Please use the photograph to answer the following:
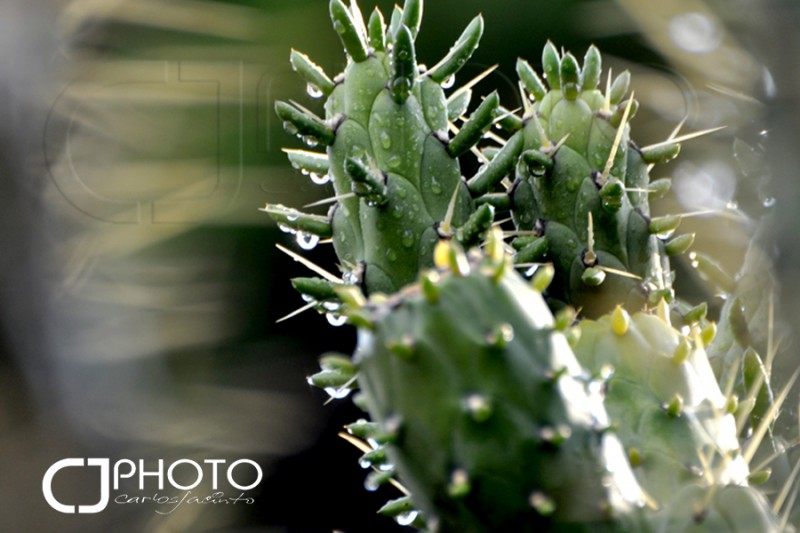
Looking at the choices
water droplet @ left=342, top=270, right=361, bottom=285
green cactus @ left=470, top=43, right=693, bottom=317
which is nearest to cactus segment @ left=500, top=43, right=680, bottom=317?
green cactus @ left=470, top=43, right=693, bottom=317

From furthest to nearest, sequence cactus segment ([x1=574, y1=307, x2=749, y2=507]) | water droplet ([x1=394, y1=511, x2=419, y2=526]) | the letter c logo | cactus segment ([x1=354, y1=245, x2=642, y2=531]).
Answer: the letter c logo < water droplet ([x1=394, y1=511, x2=419, y2=526]) < cactus segment ([x1=574, y1=307, x2=749, y2=507]) < cactus segment ([x1=354, y1=245, x2=642, y2=531])

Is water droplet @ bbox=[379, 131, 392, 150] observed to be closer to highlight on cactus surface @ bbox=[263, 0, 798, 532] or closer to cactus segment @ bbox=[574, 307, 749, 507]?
highlight on cactus surface @ bbox=[263, 0, 798, 532]

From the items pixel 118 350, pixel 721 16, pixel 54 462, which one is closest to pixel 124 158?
pixel 118 350

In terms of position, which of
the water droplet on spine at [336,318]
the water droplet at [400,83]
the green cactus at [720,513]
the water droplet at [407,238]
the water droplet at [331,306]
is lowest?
the green cactus at [720,513]

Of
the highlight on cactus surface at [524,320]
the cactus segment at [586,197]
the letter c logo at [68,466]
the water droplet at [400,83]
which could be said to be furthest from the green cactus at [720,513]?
the letter c logo at [68,466]

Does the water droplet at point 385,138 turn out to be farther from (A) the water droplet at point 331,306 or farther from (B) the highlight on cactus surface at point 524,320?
(A) the water droplet at point 331,306

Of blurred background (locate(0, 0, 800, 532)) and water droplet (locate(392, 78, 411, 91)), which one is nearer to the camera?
water droplet (locate(392, 78, 411, 91))

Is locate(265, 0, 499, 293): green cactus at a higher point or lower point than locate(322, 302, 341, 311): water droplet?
higher
